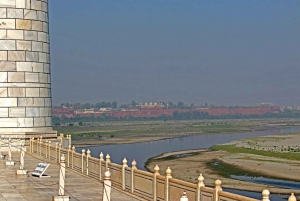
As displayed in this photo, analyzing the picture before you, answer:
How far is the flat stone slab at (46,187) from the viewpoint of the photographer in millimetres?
15289

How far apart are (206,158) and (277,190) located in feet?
68.8

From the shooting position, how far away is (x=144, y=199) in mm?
14727

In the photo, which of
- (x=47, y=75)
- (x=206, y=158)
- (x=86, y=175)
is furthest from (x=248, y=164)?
(x=86, y=175)

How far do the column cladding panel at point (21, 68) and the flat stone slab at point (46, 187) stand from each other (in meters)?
7.24

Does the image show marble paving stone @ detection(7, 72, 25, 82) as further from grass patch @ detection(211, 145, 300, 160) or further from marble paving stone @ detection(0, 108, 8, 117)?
grass patch @ detection(211, 145, 300, 160)

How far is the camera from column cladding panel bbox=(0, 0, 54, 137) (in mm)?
28781

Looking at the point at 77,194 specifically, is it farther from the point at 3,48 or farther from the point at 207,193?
the point at 3,48

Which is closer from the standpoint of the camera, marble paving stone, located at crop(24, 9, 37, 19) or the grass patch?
marble paving stone, located at crop(24, 9, 37, 19)

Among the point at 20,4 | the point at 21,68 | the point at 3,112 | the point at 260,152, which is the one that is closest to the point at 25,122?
the point at 3,112

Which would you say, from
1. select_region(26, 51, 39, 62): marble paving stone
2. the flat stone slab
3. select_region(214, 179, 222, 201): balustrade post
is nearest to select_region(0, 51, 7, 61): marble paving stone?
select_region(26, 51, 39, 62): marble paving stone

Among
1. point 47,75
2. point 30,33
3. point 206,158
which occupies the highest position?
point 30,33

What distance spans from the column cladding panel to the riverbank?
989cm

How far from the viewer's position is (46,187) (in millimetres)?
17297

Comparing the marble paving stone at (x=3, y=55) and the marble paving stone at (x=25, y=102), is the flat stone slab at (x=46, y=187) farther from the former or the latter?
the marble paving stone at (x=3, y=55)
